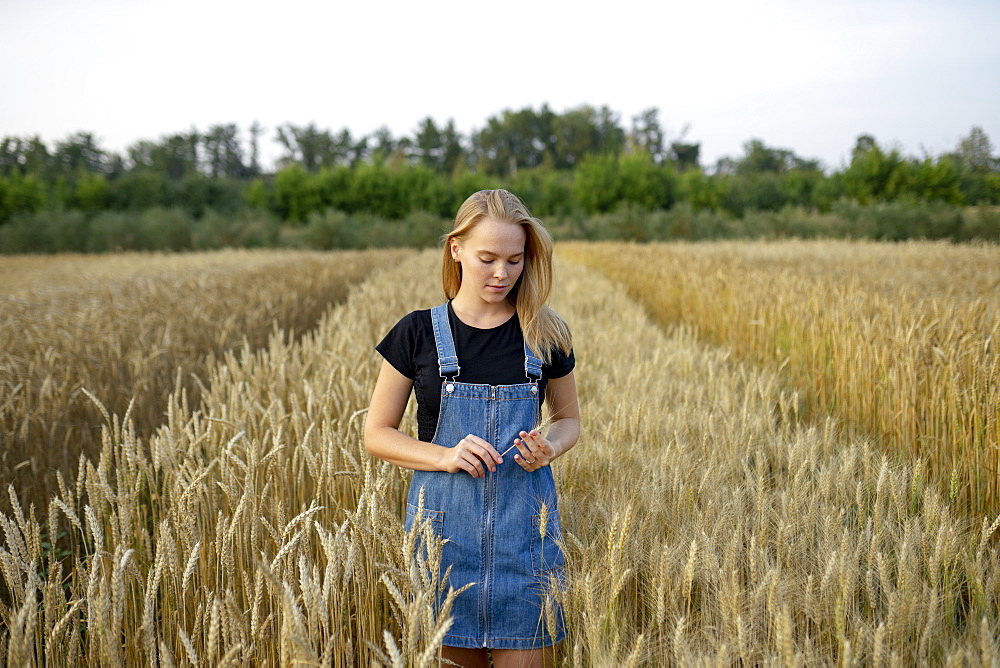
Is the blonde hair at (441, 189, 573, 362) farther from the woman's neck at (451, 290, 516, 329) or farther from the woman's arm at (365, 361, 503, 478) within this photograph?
the woman's arm at (365, 361, 503, 478)

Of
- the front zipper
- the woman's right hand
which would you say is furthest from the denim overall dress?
the woman's right hand

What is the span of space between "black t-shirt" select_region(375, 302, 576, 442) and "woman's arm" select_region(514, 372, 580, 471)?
0.08 meters

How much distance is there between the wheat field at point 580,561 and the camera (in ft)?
3.54

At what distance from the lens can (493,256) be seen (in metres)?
1.37

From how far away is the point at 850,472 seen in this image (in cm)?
197

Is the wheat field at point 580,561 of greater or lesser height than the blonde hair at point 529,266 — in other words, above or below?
below

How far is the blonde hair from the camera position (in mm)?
1377

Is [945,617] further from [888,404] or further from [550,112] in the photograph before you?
[550,112]

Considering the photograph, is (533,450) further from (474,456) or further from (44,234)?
(44,234)

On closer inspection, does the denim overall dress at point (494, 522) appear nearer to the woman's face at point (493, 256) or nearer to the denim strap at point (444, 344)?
the denim strap at point (444, 344)

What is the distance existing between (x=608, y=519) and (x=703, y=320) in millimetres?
4561

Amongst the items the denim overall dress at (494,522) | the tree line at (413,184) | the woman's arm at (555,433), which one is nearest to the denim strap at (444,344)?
the denim overall dress at (494,522)

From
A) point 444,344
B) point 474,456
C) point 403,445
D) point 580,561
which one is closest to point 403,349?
point 444,344

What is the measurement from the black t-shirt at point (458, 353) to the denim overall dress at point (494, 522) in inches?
0.9
